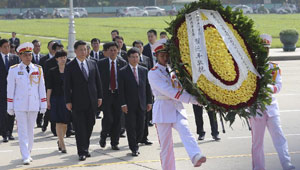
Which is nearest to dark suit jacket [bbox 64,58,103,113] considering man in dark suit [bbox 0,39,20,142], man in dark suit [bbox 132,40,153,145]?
Answer: man in dark suit [bbox 132,40,153,145]

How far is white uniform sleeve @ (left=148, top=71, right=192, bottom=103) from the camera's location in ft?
26.6

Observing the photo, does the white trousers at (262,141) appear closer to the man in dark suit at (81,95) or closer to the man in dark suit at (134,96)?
the man in dark suit at (134,96)

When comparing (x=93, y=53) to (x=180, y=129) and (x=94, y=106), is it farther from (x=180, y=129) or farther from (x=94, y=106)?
(x=180, y=129)

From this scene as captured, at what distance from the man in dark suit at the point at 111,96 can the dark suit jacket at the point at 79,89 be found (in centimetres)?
94

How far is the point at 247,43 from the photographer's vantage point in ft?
26.5

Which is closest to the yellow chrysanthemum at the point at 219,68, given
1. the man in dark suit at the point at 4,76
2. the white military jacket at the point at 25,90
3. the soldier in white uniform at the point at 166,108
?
the soldier in white uniform at the point at 166,108

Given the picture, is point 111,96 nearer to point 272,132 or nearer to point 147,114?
point 147,114

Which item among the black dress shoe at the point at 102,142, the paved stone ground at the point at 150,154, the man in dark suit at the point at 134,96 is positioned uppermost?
the man in dark suit at the point at 134,96

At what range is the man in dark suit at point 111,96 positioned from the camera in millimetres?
11842

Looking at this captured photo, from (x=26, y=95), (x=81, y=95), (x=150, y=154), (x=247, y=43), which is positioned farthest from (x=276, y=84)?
(x=26, y=95)

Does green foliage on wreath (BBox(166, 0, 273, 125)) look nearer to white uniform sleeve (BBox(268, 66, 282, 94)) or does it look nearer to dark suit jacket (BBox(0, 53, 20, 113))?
white uniform sleeve (BBox(268, 66, 282, 94))

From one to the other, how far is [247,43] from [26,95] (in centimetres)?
420

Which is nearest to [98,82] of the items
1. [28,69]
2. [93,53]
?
[28,69]

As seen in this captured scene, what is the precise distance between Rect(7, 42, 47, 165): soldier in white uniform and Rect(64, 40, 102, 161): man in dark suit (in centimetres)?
47
